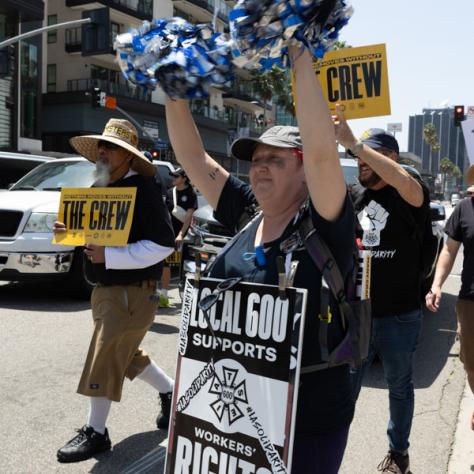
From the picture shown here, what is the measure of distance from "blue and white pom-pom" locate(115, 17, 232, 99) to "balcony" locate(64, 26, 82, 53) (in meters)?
37.5

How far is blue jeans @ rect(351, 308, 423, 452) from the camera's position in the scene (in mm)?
3242

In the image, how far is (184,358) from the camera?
2.06 metres

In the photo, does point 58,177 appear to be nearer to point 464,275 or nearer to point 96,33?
point 464,275

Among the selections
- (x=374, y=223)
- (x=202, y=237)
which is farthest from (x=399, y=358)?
(x=202, y=237)

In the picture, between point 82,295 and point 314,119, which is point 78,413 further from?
point 82,295

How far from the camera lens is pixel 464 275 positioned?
3916mm

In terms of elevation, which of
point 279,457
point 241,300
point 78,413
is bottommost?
point 78,413

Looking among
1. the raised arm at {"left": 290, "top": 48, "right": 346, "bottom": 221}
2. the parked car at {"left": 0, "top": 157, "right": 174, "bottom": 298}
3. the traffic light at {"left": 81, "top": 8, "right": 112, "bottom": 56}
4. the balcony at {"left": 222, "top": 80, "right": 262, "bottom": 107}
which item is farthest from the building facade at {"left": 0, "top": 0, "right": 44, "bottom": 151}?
the raised arm at {"left": 290, "top": 48, "right": 346, "bottom": 221}

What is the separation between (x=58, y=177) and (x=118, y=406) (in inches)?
198

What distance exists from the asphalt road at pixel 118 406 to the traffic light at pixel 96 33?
32.3ft

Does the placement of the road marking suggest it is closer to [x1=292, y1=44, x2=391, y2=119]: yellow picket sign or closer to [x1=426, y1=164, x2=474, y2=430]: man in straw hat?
[x1=426, y1=164, x2=474, y2=430]: man in straw hat

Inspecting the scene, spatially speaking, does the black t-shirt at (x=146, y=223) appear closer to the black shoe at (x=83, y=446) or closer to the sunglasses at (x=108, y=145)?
the sunglasses at (x=108, y=145)

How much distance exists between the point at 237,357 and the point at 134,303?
1.75 m

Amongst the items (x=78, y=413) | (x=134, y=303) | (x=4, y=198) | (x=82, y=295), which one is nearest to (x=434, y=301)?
(x=134, y=303)
